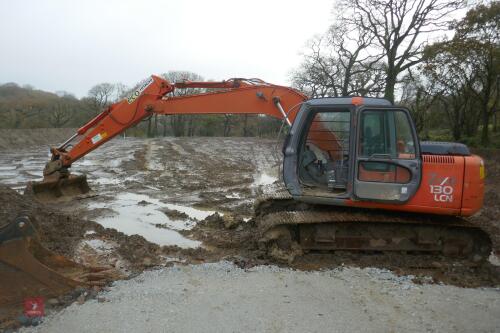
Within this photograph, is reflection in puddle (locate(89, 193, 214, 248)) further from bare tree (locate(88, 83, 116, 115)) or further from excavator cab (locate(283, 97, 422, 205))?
bare tree (locate(88, 83, 116, 115))

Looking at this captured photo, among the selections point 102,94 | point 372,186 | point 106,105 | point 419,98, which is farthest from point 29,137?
point 372,186

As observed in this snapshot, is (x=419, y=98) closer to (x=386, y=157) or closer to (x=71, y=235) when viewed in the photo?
(x=386, y=157)

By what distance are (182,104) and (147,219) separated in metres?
2.50

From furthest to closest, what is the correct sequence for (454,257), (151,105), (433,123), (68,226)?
1. (433,123)
2. (151,105)
3. (68,226)
4. (454,257)

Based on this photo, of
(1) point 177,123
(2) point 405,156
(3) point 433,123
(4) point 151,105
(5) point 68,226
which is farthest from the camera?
(1) point 177,123

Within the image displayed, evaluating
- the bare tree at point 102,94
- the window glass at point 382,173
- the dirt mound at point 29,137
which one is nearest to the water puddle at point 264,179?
the window glass at point 382,173

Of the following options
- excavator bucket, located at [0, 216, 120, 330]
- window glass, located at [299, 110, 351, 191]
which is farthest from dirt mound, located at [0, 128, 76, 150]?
window glass, located at [299, 110, 351, 191]

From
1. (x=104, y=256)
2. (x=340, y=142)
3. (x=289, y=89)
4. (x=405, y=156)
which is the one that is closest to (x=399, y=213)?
(x=405, y=156)

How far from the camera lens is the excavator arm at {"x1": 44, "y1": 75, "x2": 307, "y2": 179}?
6938 millimetres

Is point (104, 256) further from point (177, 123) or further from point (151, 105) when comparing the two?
point (177, 123)

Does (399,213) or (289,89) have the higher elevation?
(289,89)

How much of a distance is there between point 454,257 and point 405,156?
1.67m

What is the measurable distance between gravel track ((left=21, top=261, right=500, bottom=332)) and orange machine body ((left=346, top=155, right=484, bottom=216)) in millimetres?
996

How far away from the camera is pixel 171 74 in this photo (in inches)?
1780
